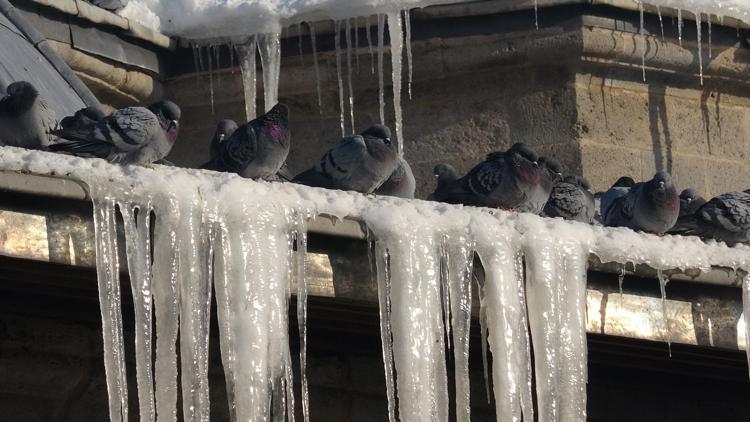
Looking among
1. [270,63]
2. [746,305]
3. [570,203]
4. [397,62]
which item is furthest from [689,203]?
[270,63]

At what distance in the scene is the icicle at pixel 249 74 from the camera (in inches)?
489

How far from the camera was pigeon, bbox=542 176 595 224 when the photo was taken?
977cm

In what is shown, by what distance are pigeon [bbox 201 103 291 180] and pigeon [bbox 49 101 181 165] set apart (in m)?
0.46

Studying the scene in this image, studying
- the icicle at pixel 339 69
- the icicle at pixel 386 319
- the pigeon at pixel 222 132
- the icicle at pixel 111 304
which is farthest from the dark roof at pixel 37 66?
the icicle at pixel 386 319

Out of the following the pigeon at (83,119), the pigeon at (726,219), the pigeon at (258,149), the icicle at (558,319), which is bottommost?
the icicle at (558,319)

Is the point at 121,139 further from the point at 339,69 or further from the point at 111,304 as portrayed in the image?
the point at 339,69

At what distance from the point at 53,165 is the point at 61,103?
3.00m

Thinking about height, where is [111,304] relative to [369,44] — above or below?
below

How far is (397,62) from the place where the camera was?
1215cm

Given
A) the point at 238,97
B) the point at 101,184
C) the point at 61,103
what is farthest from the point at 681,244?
the point at 238,97

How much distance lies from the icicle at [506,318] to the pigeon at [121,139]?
1.46 meters

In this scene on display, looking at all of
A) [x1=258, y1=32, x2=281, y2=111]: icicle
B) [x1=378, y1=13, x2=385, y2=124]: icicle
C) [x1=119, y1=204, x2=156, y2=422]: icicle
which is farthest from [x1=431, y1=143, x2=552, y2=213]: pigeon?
[x1=258, y1=32, x2=281, y2=111]: icicle

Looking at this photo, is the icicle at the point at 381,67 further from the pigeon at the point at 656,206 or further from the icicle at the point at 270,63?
the pigeon at the point at 656,206

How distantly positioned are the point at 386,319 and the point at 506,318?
0.58m
